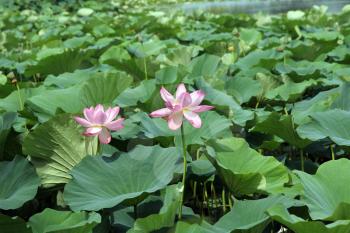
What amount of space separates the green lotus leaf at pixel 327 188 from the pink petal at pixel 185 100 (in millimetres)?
231

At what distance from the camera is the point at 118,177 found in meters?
1.02

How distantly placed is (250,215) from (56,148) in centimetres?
47

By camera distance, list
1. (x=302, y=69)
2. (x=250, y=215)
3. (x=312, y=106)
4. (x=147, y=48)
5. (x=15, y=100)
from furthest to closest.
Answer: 1. (x=147, y=48)
2. (x=302, y=69)
3. (x=15, y=100)
4. (x=312, y=106)
5. (x=250, y=215)

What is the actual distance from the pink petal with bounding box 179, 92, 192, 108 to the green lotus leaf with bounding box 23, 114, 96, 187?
32 cm

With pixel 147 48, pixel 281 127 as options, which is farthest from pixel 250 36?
pixel 281 127

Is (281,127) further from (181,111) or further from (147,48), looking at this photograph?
(147,48)

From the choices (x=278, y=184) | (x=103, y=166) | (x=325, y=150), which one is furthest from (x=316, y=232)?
(x=325, y=150)

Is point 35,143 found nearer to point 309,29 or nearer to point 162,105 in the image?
point 162,105

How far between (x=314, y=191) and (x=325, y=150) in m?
0.44

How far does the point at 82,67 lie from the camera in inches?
98.3

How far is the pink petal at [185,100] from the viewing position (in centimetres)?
94

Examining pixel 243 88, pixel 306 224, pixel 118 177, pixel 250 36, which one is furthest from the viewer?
pixel 250 36

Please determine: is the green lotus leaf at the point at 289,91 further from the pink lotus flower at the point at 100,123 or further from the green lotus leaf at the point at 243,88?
the pink lotus flower at the point at 100,123

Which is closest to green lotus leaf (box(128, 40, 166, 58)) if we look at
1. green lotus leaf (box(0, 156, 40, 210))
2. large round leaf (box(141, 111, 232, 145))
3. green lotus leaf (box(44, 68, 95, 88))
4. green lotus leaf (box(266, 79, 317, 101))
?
green lotus leaf (box(44, 68, 95, 88))
